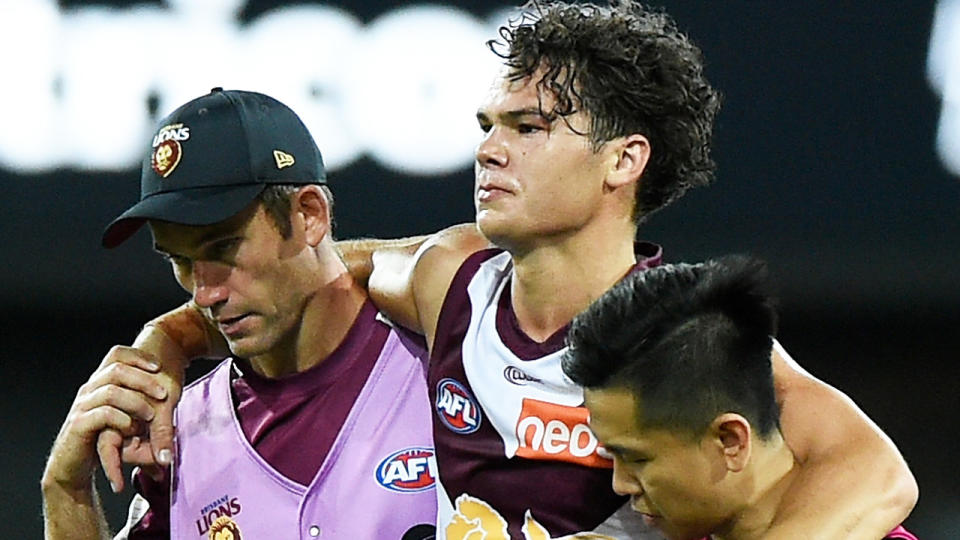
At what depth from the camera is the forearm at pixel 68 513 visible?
2613 millimetres

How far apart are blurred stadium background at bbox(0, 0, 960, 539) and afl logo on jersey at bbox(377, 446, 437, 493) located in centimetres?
151

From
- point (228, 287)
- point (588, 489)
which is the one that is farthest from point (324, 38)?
point (588, 489)

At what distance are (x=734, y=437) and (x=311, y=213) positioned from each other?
776 millimetres

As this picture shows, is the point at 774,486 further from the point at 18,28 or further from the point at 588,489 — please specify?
the point at 18,28

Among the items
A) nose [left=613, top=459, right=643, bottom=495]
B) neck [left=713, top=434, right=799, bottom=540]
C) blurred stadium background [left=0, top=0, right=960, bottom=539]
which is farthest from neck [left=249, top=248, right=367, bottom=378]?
blurred stadium background [left=0, top=0, right=960, bottom=539]

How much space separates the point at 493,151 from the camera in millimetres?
2342

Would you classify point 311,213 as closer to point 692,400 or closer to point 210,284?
point 210,284

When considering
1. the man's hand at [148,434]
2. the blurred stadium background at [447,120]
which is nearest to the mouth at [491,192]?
the man's hand at [148,434]

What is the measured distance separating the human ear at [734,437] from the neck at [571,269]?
31 centimetres

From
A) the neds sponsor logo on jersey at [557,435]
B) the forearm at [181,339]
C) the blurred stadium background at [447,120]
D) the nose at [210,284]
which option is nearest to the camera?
the neds sponsor logo on jersey at [557,435]

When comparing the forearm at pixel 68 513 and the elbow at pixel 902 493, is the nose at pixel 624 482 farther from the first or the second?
the forearm at pixel 68 513

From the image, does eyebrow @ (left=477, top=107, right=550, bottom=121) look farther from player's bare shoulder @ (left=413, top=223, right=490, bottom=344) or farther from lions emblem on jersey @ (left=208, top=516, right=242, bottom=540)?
lions emblem on jersey @ (left=208, top=516, right=242, bottom=540)

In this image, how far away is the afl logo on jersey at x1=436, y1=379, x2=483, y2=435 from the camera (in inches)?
93.1

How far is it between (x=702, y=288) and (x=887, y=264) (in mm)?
1912
